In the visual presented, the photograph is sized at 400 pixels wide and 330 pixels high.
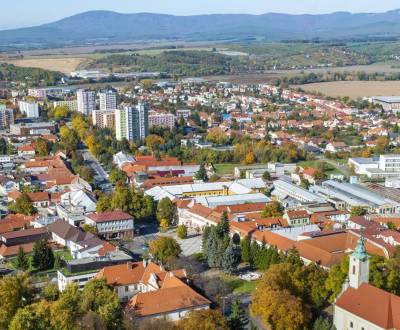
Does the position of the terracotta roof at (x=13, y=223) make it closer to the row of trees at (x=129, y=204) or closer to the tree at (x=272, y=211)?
the row of trees at (x=129, y=204)

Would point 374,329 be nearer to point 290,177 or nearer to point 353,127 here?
point 290,177

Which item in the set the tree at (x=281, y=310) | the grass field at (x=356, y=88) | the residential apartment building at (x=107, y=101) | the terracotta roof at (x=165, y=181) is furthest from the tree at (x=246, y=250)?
the grass field at (x=356, y=88)

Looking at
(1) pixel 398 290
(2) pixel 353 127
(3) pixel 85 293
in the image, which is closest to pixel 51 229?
(3) pixel 85 293

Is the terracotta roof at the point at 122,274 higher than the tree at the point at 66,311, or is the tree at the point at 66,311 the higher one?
the tree at the point at 66,311

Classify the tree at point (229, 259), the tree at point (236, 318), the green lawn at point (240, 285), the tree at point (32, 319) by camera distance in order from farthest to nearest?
the tree at point (229, 259) < the green lawn at point (240, 285) < the tree at point (236, 318) < the tree at point (32, 319)

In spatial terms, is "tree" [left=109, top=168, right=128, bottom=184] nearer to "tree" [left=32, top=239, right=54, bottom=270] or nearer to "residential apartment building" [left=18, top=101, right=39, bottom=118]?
"tree" [left=32, top=239, right=54, bottom=270]

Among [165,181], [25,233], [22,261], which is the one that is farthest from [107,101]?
[22,261]

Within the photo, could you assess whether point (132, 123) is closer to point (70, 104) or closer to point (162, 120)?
point (162, 120)
